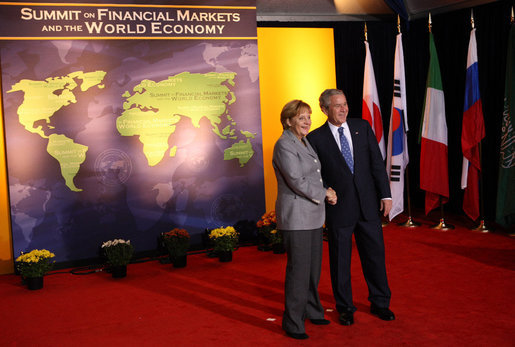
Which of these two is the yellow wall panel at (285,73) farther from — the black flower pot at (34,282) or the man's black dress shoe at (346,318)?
the man's black dress shoe at (346,318)

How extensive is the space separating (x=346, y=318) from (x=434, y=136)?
3.88m

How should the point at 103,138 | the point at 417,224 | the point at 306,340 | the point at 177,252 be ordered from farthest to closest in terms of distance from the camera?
the point at 417,224 < the point at 103,138 < the point at 177,252 < the point at 306,340

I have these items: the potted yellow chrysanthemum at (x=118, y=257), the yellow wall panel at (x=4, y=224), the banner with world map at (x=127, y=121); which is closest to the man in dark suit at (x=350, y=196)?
the potted yellow chrysanthemum at (x=118, y=257)

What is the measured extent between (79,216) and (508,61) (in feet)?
16.7

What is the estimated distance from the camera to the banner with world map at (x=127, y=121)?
5.77m

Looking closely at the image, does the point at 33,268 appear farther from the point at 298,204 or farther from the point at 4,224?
the point at 298,204

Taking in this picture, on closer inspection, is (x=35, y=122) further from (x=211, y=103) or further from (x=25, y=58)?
(x=211, y=103)

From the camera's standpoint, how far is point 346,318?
3584 millimetres

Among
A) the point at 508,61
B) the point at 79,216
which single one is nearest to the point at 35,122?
the point at 79,216

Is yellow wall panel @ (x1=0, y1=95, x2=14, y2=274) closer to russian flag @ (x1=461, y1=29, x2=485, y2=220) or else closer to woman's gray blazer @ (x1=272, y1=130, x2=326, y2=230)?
woman's gray blazer @ (x1=272, y1=130, x2=326, y2=230)

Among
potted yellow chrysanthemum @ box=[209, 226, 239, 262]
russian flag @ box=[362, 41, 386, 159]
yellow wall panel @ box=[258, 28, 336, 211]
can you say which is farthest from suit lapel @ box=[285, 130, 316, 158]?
russian flag @ box=[362, 41, 386, 159]

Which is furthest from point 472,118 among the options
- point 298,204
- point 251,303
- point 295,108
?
point 298,204

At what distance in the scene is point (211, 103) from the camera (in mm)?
6375

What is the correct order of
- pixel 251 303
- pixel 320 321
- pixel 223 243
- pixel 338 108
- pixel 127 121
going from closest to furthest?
pixel 338 108 → pixel 320 321 → pixel 251 303 → pixel 223 243 → pixel 127 121
